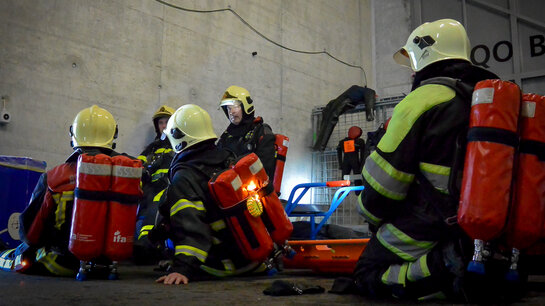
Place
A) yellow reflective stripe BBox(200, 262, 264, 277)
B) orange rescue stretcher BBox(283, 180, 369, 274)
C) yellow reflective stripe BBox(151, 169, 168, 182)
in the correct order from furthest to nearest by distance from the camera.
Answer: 1. yellow reflective stripe BBox(151, 169, 168, 182)
2. orange rescue stretcher BBox(283, 180, 369, 274)
3. yellow reflective stripe BBox(200, 262, 264, 277)

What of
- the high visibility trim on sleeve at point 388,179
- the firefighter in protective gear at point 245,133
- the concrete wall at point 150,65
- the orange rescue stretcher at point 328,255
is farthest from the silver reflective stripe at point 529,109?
the concrete wall at point 150,65

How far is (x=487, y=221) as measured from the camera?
5.66 ft

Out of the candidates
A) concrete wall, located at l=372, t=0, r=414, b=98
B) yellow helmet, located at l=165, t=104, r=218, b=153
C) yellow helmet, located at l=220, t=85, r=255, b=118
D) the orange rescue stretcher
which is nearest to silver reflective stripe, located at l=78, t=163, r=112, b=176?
yellow helmet, located at l=165, t=104, r=218, b=153

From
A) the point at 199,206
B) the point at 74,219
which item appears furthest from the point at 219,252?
the point at 74,219

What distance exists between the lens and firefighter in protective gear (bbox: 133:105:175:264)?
4.64 meters

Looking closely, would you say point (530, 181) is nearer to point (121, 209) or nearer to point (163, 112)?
point (121, 209)

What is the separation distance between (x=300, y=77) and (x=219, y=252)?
528 centimetres

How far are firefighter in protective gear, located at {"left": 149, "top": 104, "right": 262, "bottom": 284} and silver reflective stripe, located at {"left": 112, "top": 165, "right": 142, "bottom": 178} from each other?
0.23 metres

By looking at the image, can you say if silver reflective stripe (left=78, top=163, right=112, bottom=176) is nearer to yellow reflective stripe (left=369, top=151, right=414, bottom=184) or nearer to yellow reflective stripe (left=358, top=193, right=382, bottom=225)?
yellow reflective stripe (left=358, top=193, right=382, bottom=225)

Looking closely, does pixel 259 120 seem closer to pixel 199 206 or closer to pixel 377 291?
pixel 199 206

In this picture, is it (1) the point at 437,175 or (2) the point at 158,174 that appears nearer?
(1) the point at 437,175

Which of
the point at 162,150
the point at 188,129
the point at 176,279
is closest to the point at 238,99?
the point at 162,150

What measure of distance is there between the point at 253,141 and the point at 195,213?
1977 millimetres

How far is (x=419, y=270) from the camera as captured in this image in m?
1.95
